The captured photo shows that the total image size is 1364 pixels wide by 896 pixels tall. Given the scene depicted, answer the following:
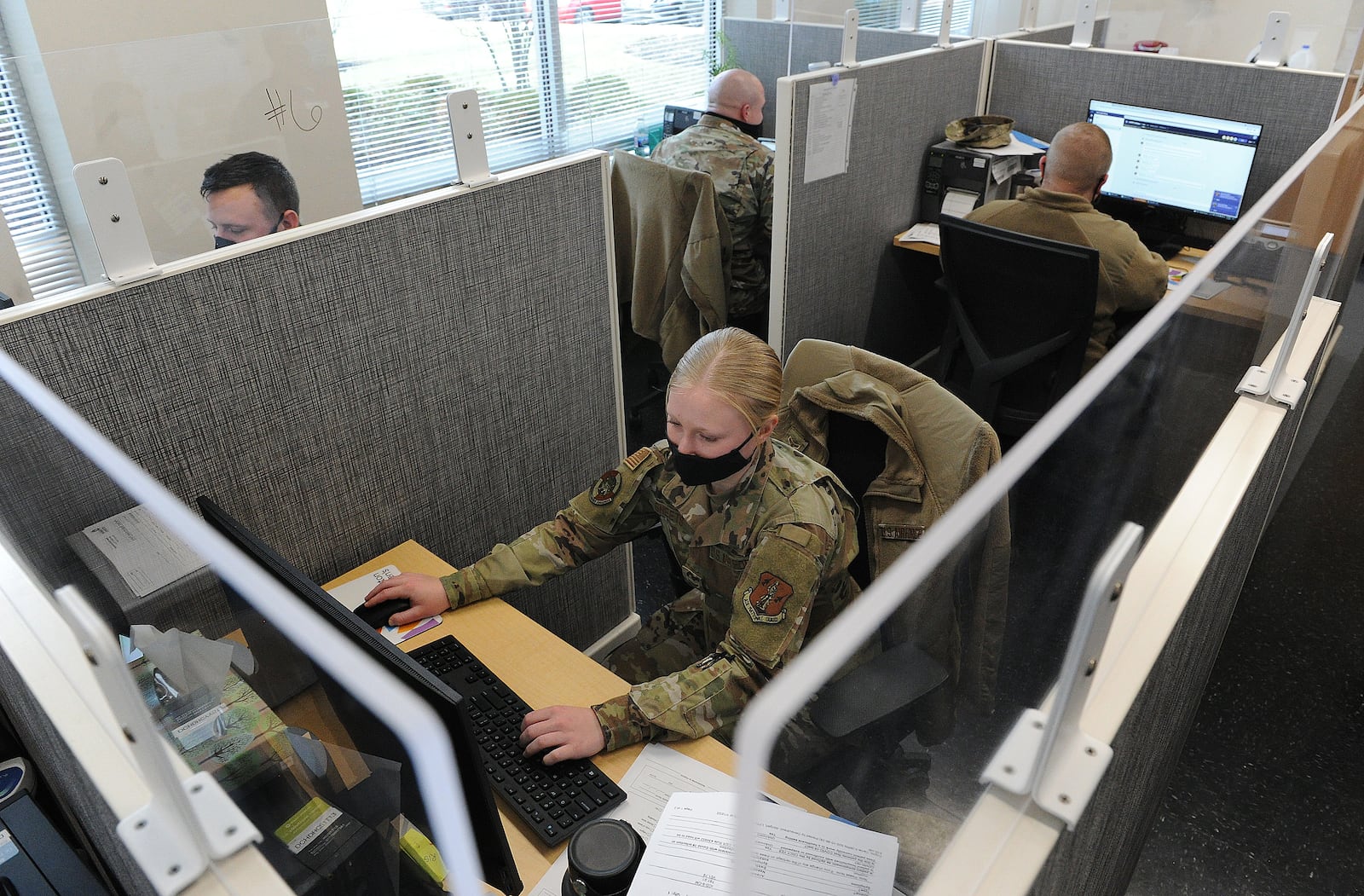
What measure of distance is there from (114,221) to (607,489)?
0.72 m

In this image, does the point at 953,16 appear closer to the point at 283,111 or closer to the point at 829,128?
the point at 829,128

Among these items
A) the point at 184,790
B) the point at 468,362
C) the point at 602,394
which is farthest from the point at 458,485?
the point at 184,790

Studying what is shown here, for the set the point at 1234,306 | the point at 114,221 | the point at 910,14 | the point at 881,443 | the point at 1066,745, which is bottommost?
the point at 881,443

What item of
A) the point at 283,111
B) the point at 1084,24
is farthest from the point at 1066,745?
the point at 1084,24

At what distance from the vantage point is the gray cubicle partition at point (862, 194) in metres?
2.28

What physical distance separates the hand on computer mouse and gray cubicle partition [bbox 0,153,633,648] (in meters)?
0.15

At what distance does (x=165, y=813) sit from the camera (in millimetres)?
620

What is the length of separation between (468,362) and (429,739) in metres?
1.22

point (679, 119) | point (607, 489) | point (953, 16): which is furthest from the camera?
point (953, 16)

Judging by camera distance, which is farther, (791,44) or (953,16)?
(953,16)

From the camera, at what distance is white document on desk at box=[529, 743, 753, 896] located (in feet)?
3.38

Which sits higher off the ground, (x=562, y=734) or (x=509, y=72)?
(x=509, y=72)

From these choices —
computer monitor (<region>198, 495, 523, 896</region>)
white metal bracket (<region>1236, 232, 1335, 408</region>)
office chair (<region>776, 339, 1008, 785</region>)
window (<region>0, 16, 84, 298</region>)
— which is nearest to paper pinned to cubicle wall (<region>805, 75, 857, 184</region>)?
office chair (<region>776, 339, 1008, 785</region>)

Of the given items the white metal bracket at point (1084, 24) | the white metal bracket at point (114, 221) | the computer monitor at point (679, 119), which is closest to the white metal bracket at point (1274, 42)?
the white metal bracket at point (1084, 24)
